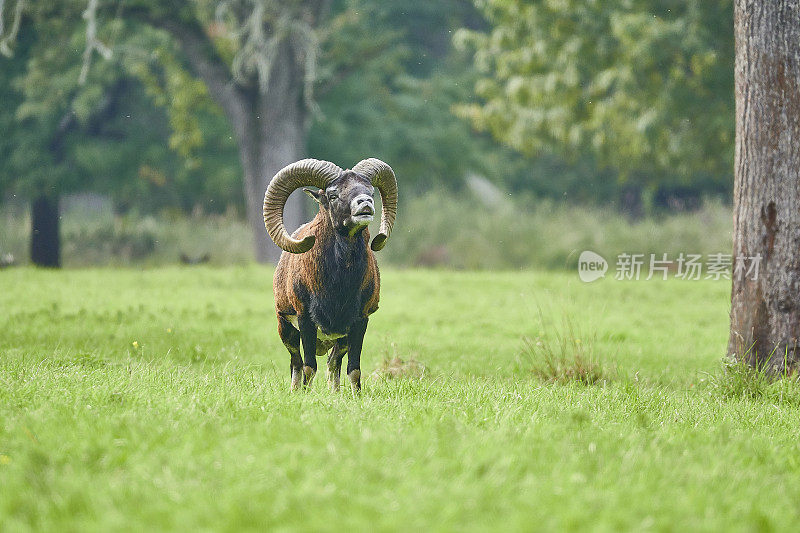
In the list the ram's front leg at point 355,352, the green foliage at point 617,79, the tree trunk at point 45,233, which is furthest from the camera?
the tree trunk at point 45,233

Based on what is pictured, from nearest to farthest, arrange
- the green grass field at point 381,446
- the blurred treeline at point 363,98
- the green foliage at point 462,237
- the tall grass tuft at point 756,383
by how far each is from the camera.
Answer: the green grass field at point 381,446 < the tall grass tuft at point 756,383 < the blurred treeline at point 363,98 < the green foliage at point 462,237

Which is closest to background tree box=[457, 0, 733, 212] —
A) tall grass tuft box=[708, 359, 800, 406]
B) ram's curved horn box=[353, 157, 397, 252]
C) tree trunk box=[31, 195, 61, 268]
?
tall grass tuft box=[708, 359, 800, 406]

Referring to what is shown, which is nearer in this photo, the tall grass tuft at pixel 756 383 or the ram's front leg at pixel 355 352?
the ram's front leg at pixel 355 352

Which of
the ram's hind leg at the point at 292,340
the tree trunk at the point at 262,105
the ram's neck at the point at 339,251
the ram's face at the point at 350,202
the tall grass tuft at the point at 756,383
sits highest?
the tree trunk at the point at 262,105

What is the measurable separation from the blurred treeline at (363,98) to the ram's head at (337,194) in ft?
33.0

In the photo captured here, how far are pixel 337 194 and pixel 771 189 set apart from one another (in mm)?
4234

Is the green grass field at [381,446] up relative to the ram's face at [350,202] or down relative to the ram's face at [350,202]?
down

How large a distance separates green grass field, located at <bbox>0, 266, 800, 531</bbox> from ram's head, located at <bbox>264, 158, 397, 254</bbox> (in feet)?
4.42

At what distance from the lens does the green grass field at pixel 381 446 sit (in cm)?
423

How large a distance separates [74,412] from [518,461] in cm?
305

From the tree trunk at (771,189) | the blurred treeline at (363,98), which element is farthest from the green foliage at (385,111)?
the tree trunk at (771,189)

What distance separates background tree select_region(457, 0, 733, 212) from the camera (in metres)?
19.5

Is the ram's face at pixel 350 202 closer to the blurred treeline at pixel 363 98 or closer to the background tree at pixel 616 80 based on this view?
the blurred treeline at pixel 363 98

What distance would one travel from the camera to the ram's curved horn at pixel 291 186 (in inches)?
298
